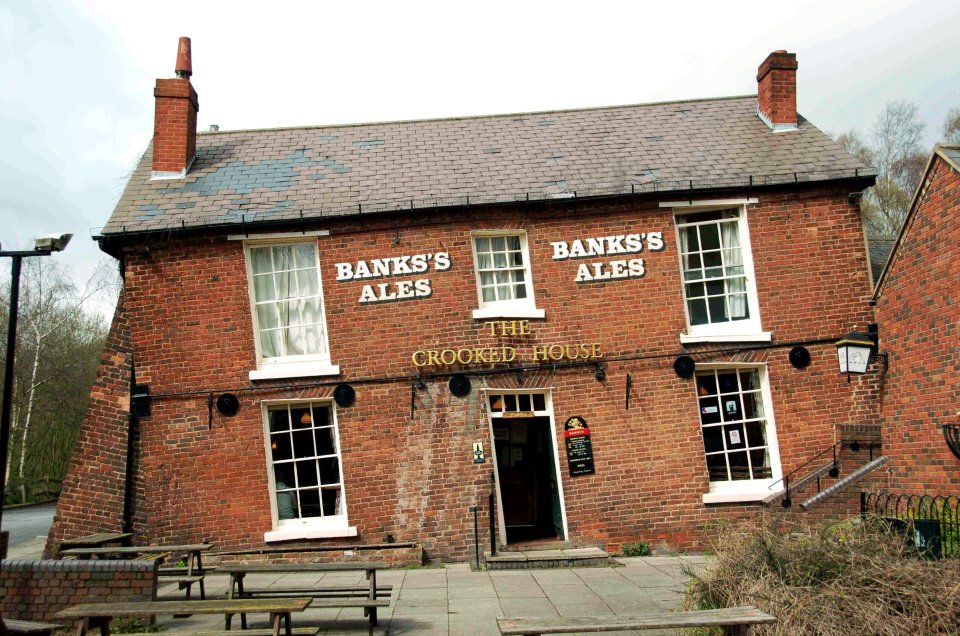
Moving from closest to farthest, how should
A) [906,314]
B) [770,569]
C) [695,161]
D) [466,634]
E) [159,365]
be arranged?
[770,569] → [466,634] → [906,314] → [159,365] → [695,161]

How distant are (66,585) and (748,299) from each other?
10.6 meters

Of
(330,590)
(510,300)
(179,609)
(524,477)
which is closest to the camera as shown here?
(179,609)

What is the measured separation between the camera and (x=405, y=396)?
500 inches

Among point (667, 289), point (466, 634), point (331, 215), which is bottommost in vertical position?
point (466, 634)

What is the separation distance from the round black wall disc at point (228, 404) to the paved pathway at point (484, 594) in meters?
2.46

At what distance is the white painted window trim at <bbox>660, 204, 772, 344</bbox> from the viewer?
13.0 m

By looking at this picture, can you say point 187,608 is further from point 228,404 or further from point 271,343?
point 271,343

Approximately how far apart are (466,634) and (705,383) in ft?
22.5

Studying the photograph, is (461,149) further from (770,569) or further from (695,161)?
(770,569)

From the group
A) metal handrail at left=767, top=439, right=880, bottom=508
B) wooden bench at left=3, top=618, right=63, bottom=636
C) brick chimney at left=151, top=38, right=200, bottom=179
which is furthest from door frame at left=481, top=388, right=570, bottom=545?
wooden bench at left=3, top=618, right=63, bottom=636

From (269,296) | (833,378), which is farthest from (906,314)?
(269,296)

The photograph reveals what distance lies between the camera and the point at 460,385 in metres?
12.7

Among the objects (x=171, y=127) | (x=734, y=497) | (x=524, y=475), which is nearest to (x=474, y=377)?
(x=524, y=475)

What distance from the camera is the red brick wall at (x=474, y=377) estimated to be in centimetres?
1245
